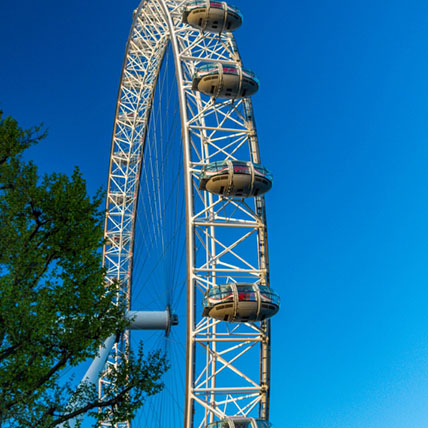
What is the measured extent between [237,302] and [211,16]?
1417 cm

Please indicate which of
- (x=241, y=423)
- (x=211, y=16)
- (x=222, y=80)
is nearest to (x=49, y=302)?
(x=241, y=423)

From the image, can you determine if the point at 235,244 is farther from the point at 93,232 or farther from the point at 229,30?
the point at 229,30

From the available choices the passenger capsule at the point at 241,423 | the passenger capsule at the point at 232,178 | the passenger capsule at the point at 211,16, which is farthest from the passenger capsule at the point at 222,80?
the passenger capsule at the point at 241,423

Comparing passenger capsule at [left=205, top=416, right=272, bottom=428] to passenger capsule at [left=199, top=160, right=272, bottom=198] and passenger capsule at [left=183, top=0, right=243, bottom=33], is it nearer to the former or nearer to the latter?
passenger capsule at [left=199, top=160, right=272, bottom=198]

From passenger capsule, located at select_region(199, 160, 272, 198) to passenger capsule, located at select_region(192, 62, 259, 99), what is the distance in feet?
13.1

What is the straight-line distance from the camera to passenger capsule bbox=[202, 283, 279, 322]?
66.7 ft

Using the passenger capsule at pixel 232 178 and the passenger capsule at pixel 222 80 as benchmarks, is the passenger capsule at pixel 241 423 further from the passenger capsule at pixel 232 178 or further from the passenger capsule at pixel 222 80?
the passenger capsule at pixel 222 80

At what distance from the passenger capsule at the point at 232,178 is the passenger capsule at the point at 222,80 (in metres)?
3.98

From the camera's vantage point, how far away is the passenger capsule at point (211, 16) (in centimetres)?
2697

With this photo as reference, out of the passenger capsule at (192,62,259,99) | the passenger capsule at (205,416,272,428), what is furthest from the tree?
the passenger capsule at (192,62,259,99)

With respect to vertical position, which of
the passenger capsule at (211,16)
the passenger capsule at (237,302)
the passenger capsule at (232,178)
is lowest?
the passenger capsule at (237,302)

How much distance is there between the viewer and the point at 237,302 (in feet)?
66.5

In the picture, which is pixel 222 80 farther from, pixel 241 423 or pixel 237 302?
pixel 241 423

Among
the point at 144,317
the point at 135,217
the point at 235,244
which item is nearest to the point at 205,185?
the point at 235,244
